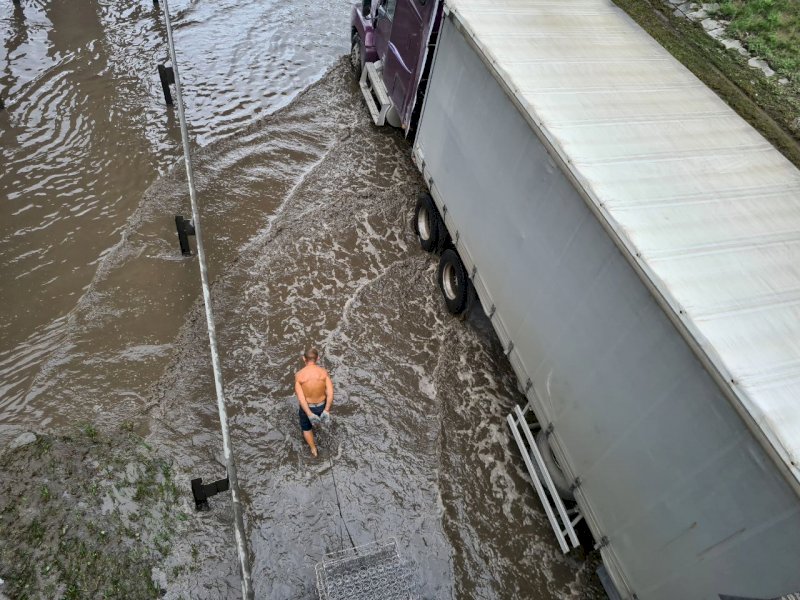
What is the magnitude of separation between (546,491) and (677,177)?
3403 mm

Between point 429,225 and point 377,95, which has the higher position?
point 377,95

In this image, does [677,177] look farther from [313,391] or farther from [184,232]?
[184,232]

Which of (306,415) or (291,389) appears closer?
(306,415)

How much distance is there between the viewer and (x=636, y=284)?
158 inches

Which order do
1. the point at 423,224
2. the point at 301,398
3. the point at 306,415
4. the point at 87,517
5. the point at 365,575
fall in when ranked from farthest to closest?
the point at 423,224, the point at 306,415, the point at 301,398, the point at 87,517, the point at 365,575

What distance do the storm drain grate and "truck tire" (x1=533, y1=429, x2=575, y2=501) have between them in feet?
5.43

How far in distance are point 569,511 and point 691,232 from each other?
9.75ft

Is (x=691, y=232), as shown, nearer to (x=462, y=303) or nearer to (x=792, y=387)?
(x=792, y=387)

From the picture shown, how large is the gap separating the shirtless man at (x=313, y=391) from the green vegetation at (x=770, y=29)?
8.90 meters

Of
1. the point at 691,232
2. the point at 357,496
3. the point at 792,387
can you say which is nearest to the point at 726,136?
the point at 691,232

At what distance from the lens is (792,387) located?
3262mm

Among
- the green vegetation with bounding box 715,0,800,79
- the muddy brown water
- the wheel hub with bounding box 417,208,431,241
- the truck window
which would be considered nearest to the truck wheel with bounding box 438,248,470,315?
the muddy brown water

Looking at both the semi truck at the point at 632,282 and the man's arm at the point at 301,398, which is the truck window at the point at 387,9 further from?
the man's arm at the point at 301,398

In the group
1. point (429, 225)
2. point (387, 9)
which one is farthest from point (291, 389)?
point (387, 9)
